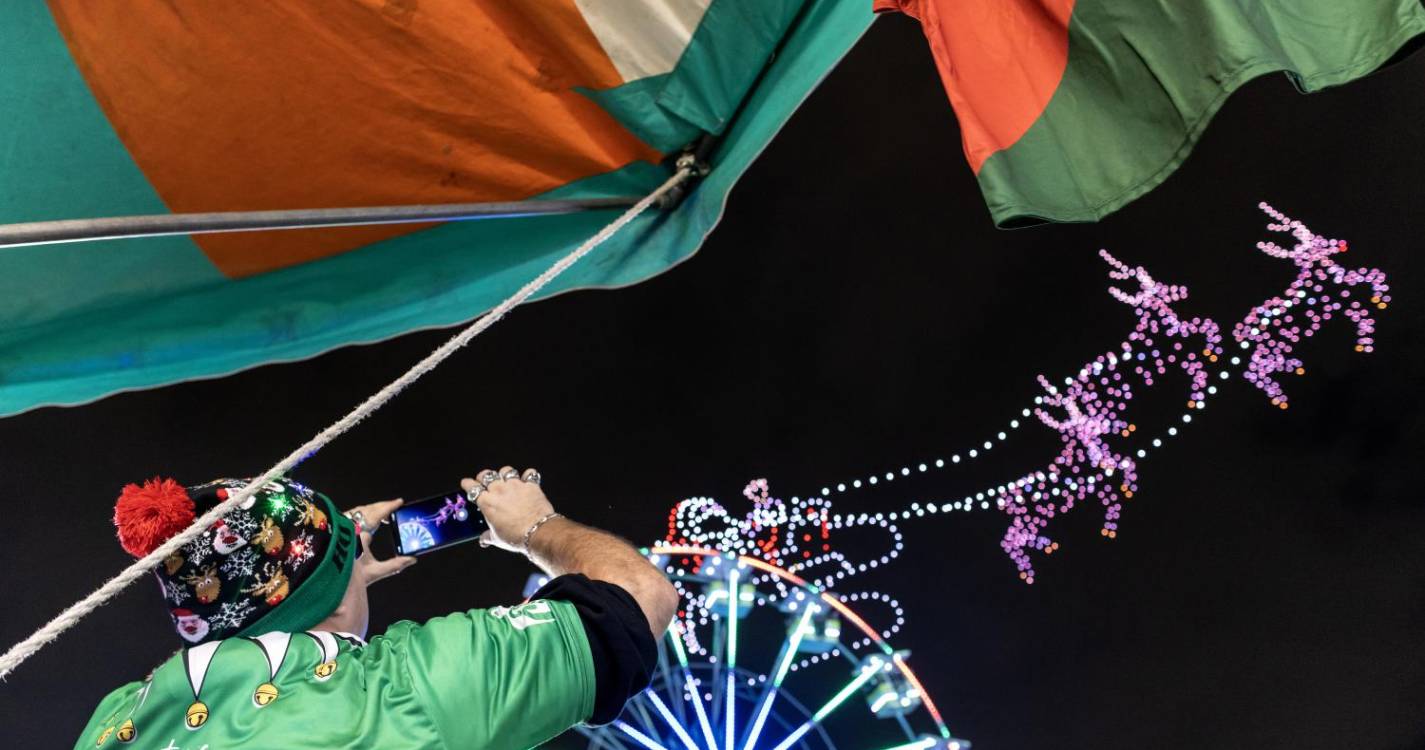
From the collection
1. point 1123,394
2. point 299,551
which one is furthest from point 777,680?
point 299,551

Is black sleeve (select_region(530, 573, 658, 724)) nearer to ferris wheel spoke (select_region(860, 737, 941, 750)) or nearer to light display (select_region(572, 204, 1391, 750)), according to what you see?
light display (select_region(572, 204, 1391, 750))

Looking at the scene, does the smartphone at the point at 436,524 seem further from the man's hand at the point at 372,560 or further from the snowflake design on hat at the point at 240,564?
the snowflake design on hat at the point at 240,564

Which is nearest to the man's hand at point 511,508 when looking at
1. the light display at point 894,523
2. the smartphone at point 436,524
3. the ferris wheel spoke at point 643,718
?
the smartphone at point 436,524

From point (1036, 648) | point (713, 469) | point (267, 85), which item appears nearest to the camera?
point (267, 85)

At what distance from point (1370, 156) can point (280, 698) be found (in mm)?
1995

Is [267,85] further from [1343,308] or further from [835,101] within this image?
[1343,308]

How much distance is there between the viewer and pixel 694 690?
7.47 feet

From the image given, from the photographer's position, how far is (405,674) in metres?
0.90

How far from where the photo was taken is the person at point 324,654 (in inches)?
34.6

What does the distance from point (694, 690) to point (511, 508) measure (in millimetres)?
1183

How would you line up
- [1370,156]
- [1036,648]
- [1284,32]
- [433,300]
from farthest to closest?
[1036,648], [1370,156], [433,300], [1284,32]

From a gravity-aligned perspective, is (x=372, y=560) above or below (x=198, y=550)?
below

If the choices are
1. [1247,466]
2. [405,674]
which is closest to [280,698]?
[405,674]

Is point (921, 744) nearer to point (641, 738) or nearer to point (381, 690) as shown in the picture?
point (641, 738)
